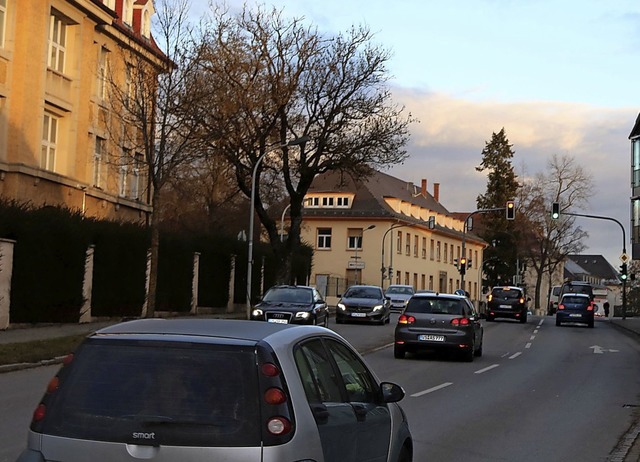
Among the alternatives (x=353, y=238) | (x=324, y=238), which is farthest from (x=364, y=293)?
(x=324, y=238)

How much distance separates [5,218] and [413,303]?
1072 cm

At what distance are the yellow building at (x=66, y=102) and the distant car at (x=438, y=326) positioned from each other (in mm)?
10453

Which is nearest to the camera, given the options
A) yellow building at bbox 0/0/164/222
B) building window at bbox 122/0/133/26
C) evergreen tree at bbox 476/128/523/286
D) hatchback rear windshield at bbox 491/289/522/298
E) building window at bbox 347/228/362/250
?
yellow building at bbox 0/0/164/222

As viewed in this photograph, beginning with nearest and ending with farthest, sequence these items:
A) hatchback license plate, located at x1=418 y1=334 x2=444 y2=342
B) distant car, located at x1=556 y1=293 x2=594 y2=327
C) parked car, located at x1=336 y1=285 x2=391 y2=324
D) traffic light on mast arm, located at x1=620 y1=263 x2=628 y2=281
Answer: hatchback license plate, located at x1=418 y1=334 x2=444 y2=342 → parked car, located at x1=336 y1=285 x2=391 y2=324 → distant car, located at x1=556 y1=293 x2=594 y2=327 → traffic light on mast arm, located at x1=620 y1=263 x2=628 y2=281

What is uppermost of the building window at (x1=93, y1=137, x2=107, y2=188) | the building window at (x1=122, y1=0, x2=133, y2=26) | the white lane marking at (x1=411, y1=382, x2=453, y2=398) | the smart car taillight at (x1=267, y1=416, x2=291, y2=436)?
the building window at (x1=122, y1=0, x2=133, y2=26)

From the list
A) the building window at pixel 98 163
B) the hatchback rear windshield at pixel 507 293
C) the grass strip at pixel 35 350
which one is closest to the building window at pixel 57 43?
the building window at pixel 98 163

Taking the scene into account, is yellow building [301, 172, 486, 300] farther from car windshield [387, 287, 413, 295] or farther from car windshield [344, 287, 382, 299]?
car windshield [344, 287, 382, 299]

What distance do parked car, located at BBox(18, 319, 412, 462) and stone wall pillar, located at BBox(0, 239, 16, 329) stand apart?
19812 millimetres

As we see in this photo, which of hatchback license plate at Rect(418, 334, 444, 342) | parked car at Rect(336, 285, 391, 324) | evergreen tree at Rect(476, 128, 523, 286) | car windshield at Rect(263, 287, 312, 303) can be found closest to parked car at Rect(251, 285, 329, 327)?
car windshield at Rect(263, 287, 312, 303)

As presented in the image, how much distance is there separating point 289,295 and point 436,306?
795cm

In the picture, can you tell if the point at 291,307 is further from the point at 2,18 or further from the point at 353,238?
the point at 353,238

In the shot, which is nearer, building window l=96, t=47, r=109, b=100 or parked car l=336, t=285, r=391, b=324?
building window l=96, t=47, r=109, b=100

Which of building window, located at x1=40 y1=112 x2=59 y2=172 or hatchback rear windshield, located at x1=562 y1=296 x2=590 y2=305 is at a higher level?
building window, located at x1=40 y1=112 x2=59 y2=172

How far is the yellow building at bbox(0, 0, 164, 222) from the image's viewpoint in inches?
1189
